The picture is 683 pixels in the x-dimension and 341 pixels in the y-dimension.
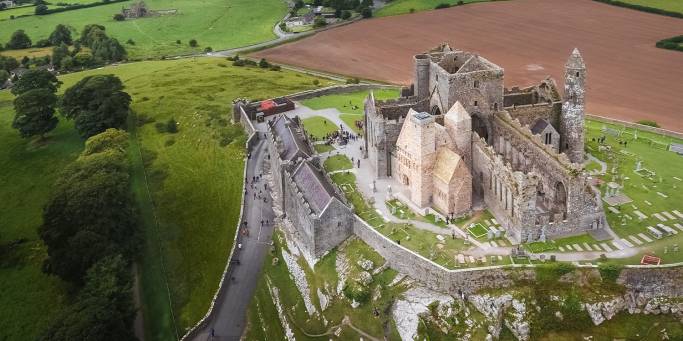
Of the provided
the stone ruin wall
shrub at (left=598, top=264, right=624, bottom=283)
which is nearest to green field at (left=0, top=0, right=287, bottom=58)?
the stone ruin wall

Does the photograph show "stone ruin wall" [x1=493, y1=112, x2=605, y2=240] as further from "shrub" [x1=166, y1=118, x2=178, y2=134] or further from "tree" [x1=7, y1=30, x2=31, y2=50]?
"tree" [x1=7, y1=30, x2=31, y2=50]

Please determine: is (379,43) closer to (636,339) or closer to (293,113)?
(293,113)

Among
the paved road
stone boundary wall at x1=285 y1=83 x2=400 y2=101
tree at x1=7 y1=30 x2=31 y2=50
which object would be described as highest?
tree at x1=7 y1=30 x2=31 y2=50

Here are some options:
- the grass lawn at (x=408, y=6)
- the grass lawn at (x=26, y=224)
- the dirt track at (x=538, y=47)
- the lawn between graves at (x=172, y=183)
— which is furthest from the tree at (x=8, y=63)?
the grass lawn at (x=408, y=6)

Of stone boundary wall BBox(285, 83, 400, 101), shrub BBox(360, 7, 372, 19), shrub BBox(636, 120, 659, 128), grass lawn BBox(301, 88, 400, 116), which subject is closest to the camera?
shrub BBox(636, 120, 659, 128)

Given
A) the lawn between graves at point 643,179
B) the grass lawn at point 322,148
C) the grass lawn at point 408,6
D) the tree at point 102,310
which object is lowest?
the tree at point 102,310

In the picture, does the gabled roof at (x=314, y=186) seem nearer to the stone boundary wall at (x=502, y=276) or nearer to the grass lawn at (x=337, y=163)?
the grass lawn at (x=337, y=163)

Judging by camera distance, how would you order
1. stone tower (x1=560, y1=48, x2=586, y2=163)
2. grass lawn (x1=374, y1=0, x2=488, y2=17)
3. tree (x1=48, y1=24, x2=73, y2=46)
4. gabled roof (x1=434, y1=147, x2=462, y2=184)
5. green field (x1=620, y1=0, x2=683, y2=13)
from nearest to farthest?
gabled roof (x1=434, y1=147, x2=462, y2=184), stone tower (x1=560, y1=48, x2=586, y2=163), green field (x1=620, y1=0, x2=683, y2=13), tree (x1=48, y1=24, x2=73, y2=46), grass lawn (x1=374, y1=0, x2=488, y2=17)
